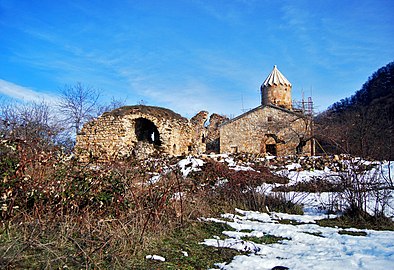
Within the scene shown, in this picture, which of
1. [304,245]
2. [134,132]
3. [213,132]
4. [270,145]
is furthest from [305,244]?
[213,132]

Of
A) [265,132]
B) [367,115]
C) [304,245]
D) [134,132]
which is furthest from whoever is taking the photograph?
[367,115]

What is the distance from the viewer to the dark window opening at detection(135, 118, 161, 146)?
1562 centimetres

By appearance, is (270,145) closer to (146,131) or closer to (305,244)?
(146,131)

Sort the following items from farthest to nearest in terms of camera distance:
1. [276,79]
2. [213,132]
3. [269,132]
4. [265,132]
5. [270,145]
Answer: [213,132]
[276,79]
[270,145]
[265,132]
[269,132]

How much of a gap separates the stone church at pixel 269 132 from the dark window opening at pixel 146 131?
375 inches

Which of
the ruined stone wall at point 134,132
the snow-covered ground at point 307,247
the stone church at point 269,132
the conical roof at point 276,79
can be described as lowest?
the snow-covered ground at point 307,247

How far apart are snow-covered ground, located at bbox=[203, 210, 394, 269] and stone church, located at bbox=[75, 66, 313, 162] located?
103 inches

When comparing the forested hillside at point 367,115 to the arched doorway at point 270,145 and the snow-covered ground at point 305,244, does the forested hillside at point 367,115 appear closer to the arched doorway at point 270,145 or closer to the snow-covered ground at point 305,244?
the arched doorway at point 270,145

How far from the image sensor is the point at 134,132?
15.0 metres

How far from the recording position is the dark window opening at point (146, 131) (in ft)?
51.3

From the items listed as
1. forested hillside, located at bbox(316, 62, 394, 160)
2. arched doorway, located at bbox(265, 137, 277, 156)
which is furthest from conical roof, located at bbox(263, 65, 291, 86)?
arched doorway, located at bbox(265, 137, 277, 156)

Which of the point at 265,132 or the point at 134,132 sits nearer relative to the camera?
the point at 134,132

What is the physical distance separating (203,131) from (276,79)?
321 inches

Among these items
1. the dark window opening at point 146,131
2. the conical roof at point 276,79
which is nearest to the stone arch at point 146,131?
the dark window opening at point 146,131
